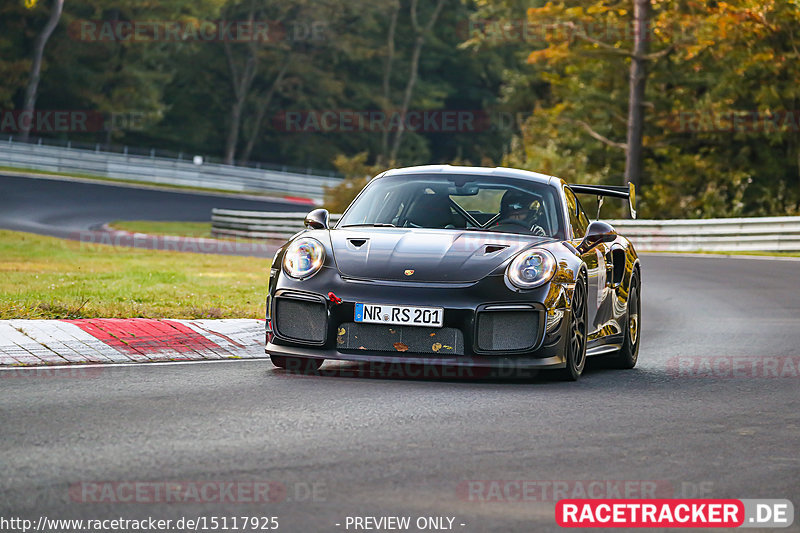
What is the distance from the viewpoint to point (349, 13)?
3076 inches

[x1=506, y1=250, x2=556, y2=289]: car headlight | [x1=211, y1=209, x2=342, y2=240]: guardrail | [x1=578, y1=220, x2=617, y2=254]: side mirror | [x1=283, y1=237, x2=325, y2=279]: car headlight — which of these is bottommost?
[x1=211, y1=209, x2=342, y2=240]: guardrail

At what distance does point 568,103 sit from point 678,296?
2784 cm

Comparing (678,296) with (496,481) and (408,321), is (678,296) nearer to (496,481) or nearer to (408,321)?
(408,321)

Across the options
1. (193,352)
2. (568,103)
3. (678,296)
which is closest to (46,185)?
(568,103)

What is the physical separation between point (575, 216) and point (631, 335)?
1074 mm

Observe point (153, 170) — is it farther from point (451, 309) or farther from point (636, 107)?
point (451, 309)

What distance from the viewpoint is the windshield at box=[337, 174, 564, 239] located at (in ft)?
32.0

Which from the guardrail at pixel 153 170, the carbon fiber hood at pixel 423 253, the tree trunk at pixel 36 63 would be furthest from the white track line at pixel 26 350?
the tree trunk at pixel 36 63

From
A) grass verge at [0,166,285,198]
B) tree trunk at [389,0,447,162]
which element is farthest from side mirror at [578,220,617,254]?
tree trunk at [389,0,447,162]

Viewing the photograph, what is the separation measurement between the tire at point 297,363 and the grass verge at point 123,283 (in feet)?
9.50

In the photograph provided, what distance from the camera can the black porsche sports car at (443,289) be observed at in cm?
851

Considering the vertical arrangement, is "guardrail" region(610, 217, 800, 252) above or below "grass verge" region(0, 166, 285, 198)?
above

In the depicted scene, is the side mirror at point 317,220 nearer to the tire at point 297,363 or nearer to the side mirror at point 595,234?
the tire at point 297,363

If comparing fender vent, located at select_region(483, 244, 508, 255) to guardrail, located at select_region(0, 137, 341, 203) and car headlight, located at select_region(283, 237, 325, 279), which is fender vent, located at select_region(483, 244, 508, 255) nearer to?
car headlight, located at select_region(283, 237, 325, 279)
